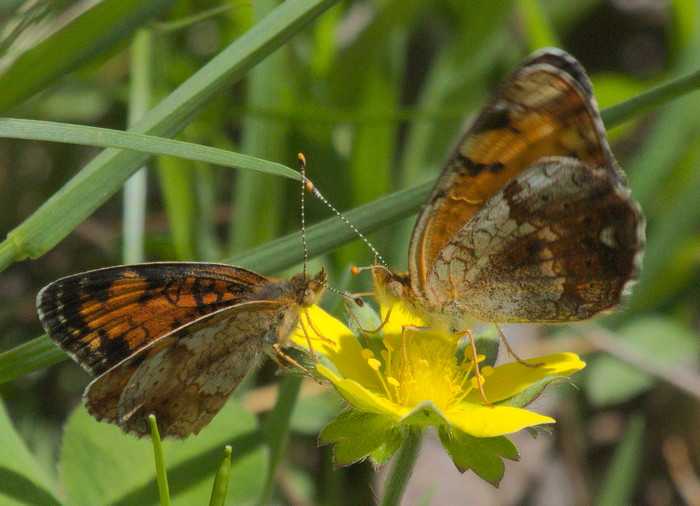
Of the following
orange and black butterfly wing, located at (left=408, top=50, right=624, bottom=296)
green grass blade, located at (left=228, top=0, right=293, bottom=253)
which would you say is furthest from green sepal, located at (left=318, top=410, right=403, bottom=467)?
green grass blade, located at (left=228, top=0, right=293, bottom=253)

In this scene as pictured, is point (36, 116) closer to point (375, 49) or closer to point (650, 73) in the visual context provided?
point (375, 49)

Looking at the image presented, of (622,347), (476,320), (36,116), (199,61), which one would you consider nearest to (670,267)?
(622,347)

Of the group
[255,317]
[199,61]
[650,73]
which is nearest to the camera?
[255,317]

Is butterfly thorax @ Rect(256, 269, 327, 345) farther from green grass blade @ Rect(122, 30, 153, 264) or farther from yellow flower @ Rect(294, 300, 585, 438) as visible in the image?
green grass blade @ Rect(122, 30, 153, 264)

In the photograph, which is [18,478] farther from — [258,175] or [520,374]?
[258,175]

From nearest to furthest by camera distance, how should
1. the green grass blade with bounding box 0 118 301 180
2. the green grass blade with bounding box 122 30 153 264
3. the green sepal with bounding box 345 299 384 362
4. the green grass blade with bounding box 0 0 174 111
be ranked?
the green grass blade with bounding box 0 118 301 180 → the green grass blade with bounding box 0 0 174 111 → the green sepal with bounding box 345 299 384 362 → the green grass blade with bounding box 122 30 153 264

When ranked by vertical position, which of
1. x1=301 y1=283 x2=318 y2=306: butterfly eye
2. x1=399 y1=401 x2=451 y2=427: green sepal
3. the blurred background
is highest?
x1=301 y1=283 x2=318 y2=306: butterfly eye

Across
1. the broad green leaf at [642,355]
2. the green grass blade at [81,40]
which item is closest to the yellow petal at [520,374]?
the green grass blade at [81,40]
